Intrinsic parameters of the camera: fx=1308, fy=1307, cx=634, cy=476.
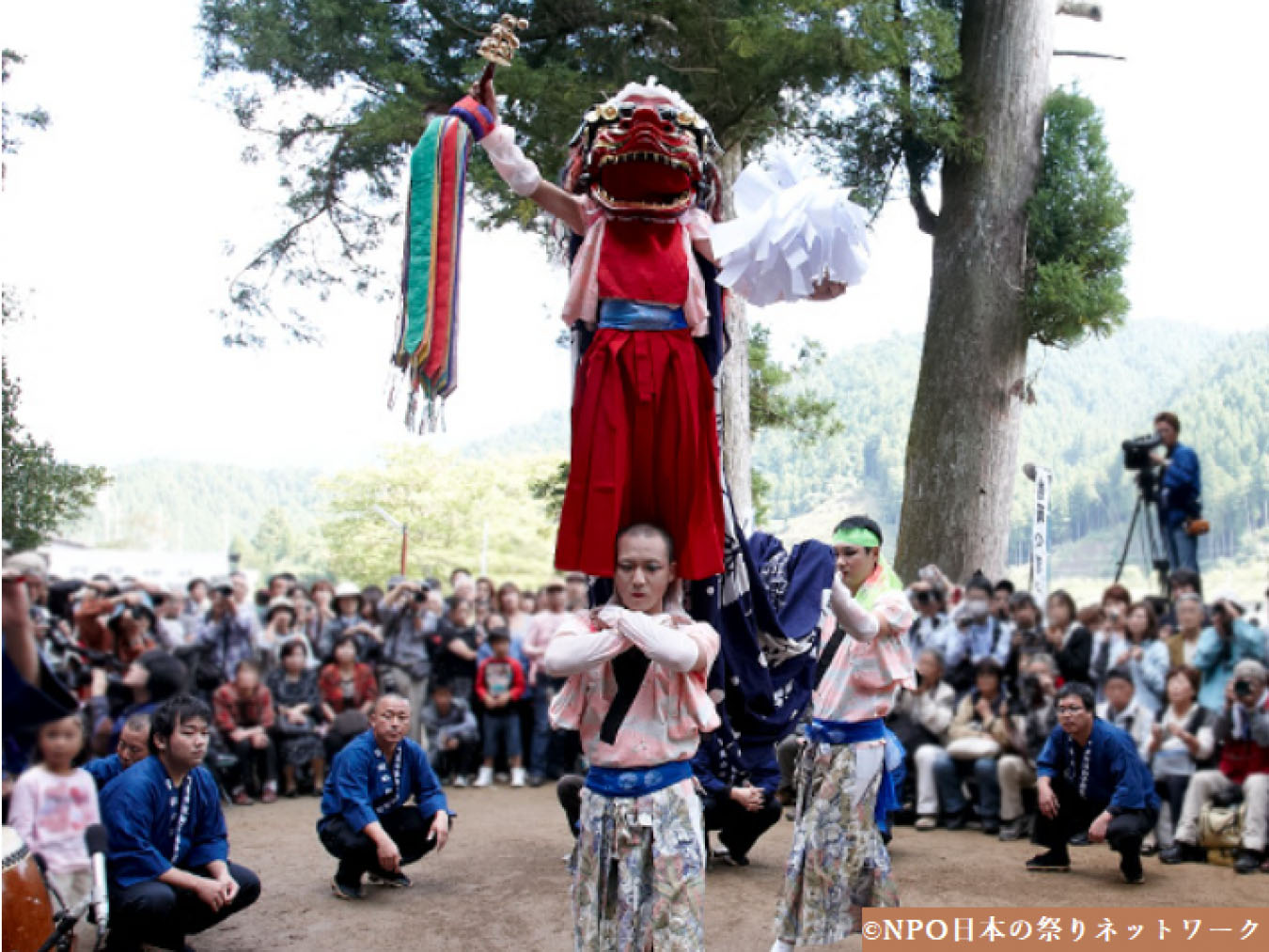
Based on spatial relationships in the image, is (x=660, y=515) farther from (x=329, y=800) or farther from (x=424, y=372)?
(x=329, y=800)

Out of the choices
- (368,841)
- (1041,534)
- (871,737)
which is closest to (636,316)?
(871,737)

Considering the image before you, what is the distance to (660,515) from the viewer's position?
3.23 metres

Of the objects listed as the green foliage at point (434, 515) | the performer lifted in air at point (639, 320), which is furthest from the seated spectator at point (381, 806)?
the green foliage at point (434, 515)

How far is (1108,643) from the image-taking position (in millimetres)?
6684

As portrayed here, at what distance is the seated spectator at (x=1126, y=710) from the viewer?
607 centimetres

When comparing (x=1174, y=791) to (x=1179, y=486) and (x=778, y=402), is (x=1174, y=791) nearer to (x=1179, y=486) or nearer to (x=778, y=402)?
(x=1179, y=486)

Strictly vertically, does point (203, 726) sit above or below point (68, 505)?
below

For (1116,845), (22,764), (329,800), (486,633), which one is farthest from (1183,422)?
(22,764)

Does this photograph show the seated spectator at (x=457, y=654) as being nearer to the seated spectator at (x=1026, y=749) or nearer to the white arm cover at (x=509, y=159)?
the seated spectator at (x=1026, y=749)

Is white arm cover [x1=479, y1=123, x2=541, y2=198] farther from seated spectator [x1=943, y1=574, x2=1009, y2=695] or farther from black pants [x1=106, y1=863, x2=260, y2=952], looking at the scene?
seated spectator [x1=943, y1=574, x2=1009, y2=695]

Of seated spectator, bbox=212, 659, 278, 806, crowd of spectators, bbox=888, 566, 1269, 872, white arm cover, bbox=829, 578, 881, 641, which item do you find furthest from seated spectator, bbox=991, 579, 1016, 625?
seated spectator, bbox=212, 659, 278, 806

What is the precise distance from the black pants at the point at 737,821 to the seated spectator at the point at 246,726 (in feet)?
9.96

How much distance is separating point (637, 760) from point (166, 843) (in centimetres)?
191

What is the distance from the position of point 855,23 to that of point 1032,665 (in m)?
4.03
